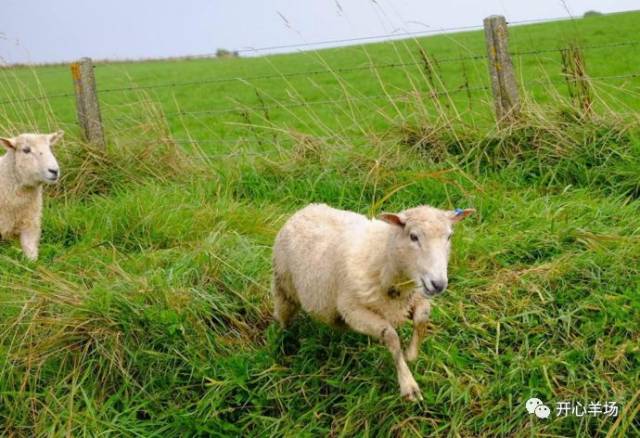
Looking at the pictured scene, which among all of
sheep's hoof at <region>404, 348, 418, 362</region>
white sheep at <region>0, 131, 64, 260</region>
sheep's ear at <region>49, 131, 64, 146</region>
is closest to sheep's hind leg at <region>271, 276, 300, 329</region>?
sheep's hoof at <region>404, 348, 418, 362</region>

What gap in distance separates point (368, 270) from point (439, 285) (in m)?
0.63

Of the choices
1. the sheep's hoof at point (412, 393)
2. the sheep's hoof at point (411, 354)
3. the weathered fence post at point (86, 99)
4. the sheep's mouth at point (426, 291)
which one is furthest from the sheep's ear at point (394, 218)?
the weathered fence post at point (86, 99)

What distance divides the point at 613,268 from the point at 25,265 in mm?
4052

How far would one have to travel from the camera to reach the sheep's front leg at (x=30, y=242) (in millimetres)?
6277

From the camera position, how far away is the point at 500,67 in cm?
721

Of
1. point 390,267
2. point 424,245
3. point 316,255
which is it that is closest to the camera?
point 424,245

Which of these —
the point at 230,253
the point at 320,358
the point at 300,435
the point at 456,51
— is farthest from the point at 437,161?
the point at 456,51

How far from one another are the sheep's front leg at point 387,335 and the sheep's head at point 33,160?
363 cm

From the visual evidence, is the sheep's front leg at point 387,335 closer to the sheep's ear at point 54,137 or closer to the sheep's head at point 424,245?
the sheep's head at point 424,245

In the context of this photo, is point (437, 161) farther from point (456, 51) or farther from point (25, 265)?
point (456, 51)

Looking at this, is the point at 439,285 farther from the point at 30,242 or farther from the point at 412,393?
the point at 30,242

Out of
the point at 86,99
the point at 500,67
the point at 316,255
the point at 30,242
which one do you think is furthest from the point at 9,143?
the point at 500,67

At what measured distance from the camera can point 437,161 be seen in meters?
6.91

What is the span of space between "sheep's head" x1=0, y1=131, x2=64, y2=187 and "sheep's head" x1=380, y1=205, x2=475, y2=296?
3771 mm
